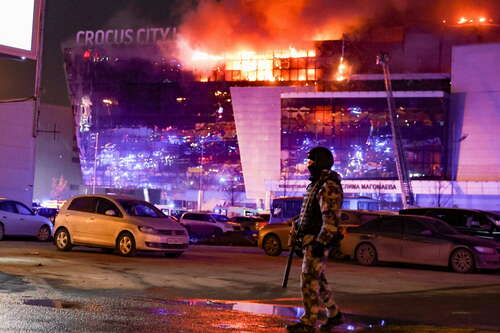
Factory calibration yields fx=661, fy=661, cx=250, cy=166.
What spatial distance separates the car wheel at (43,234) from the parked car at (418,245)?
33.8ft

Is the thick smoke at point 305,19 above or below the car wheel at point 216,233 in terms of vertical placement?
above

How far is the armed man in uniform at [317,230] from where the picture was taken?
6422 millimetres

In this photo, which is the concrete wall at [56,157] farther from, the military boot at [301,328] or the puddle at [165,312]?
the military boot at [301,328]

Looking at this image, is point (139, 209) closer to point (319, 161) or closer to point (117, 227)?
point (117, 227)

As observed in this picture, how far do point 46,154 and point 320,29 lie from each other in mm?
47163

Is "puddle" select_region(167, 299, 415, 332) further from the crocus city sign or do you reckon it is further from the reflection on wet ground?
the crocus city sign

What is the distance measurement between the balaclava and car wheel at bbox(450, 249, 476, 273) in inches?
391

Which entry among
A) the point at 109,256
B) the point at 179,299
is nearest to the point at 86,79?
the point at 109,256

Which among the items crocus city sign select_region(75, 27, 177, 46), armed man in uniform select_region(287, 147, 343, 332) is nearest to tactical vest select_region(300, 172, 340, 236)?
armed man in uniform select_region(287, 147, 343, 332)

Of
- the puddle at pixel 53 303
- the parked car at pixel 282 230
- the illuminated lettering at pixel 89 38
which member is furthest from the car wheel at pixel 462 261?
the illuminated lettering at pixel 89 38

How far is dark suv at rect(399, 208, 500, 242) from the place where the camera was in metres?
18.2

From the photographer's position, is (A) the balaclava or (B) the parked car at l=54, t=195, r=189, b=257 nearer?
(A) the balaclava

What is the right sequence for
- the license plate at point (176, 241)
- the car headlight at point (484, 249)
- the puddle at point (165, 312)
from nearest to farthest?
the puddle at point (165, 312)
the car headlight at point (484, 249)
the license plate at point (176, 241)

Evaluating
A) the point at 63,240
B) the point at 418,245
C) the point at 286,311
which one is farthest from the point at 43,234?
the point at 286,311
